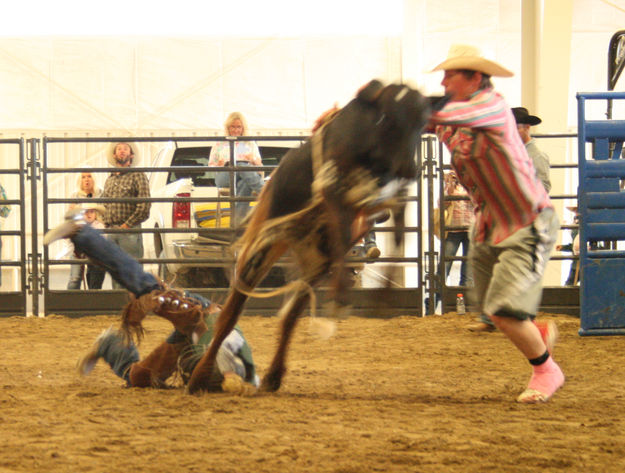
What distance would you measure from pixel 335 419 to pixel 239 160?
5242 millimetres

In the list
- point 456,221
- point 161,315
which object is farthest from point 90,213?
point 161,315

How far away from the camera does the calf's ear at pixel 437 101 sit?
3543 mm

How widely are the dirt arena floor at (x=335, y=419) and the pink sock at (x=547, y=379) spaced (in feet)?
0.26

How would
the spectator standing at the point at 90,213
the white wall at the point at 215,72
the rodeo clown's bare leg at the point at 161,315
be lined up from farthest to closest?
the white wall at the point at 215,72 → the spectator standing at the point at 90,213 → the rodeo clown's bare leg at the point at 161,315

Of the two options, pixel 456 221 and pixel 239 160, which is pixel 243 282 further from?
pixel 456 221

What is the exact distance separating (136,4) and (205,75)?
1895 millimetres

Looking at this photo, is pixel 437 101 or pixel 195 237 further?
pixel 195 237

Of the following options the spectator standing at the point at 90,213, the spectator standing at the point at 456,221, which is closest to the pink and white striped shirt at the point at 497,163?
the spectator standing at the point at 456,221

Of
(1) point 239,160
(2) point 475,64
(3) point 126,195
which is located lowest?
(3) point 126,195

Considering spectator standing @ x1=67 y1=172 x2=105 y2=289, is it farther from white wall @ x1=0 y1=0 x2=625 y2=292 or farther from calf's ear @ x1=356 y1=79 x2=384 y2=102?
calf's ear @ x1=356 y1=79 x2=384 y2=102

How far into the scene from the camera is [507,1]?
48.2 ft

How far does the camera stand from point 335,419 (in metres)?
3.50

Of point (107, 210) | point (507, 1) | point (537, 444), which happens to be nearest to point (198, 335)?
point (537, 444)

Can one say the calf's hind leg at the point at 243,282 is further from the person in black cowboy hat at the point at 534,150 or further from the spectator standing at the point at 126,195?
the spectator standing at the point at 126,195
